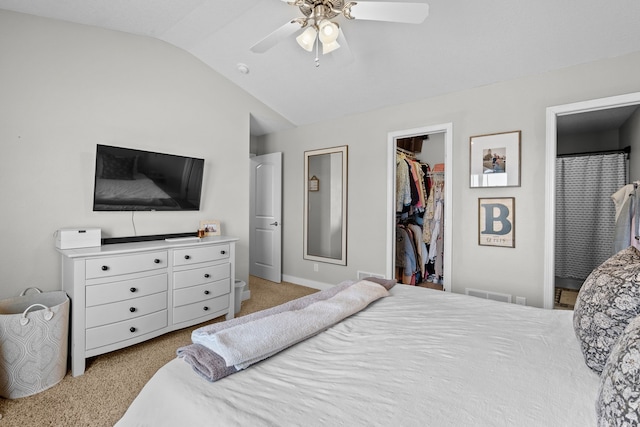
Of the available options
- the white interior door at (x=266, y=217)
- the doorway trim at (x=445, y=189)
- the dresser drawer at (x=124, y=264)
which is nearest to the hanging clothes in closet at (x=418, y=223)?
the doorway trim at (x=445, y=189)

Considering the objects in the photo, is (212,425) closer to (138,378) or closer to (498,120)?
(138,378)

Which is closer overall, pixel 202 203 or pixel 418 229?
pixel 202 203

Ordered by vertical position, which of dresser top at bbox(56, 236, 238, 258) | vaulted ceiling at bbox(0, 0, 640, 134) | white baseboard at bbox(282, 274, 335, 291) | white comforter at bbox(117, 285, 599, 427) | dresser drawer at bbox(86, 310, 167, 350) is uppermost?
vaulted ceiling at bbox(0, 0, 640, 134)

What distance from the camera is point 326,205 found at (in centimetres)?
410

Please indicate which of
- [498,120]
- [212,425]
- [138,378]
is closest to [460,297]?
[212,425]

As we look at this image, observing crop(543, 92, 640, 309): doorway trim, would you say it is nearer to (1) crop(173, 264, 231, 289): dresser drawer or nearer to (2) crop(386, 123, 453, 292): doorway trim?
(2) crop(386, 123, 453, 292): doorway trim

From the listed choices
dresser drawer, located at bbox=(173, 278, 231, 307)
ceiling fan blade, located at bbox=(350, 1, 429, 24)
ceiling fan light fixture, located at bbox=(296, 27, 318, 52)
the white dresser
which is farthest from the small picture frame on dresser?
ceiling fan blade, located at bbox=(350, 1, 429, 24)

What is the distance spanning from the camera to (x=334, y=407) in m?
0.81

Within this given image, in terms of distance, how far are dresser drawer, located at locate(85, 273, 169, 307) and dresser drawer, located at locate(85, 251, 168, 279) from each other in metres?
0.07

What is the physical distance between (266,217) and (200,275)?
6.29ft

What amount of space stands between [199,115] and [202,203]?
943 mm

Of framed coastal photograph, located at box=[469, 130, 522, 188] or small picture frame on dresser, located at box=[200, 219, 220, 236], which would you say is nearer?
framed coastal photograph, located at box=[469, 130, 522, 188]

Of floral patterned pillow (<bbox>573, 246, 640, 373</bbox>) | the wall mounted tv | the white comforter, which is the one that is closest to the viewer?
the white comforter

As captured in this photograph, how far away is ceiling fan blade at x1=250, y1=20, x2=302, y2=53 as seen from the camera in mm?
1838
